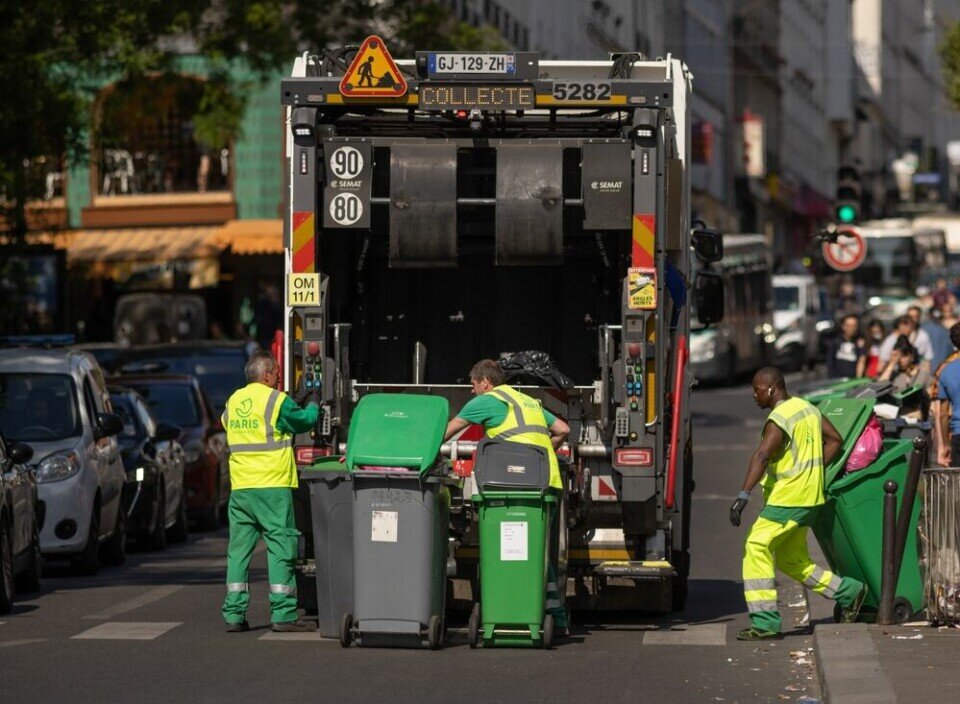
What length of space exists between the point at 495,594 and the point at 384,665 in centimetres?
83

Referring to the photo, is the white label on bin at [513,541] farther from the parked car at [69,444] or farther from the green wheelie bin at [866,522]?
the parked car at [69,444]

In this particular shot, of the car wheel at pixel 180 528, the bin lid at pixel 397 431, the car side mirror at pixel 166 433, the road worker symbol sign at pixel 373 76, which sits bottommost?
the car wheel at pixel 180 528

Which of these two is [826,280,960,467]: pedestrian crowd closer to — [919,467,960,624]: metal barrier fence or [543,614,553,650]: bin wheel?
[919,467,960,624]: metal barrier fence

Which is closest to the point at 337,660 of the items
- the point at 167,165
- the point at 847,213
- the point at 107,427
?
the point at 107,427

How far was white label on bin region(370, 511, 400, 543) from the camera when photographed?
11.7 meters

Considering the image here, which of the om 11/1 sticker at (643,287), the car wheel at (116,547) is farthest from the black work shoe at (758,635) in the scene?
the car wheel at (116,547)

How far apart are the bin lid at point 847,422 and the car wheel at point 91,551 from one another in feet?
19.2

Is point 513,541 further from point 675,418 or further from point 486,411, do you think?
point 675,418

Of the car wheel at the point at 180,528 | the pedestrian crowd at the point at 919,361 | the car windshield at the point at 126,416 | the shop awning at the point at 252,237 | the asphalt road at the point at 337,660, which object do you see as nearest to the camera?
the asphalt road at the point at 337,660

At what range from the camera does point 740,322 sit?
44781 mm

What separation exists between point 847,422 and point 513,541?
6.90ft

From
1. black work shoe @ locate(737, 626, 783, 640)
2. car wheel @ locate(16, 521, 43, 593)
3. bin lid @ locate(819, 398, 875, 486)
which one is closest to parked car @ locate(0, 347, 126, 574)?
car wheel @ locate(16, 521, 43, 593)

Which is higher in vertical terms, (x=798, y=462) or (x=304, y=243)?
(x=304, y=243)

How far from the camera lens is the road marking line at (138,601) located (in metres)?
13.5
